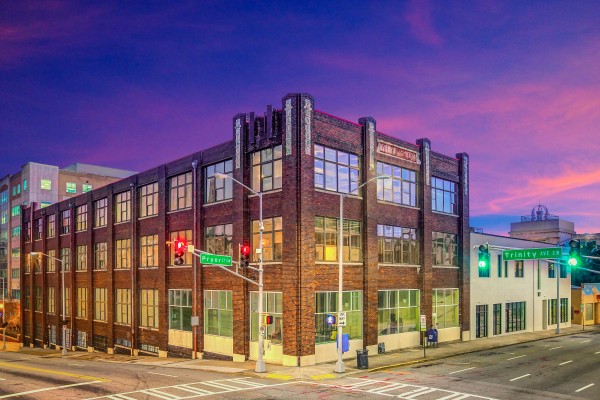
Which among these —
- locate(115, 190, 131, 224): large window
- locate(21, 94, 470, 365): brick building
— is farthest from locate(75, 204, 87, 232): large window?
locate(115, 190, 131, 224): large window

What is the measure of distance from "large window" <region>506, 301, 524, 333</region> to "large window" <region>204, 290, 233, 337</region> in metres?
29.4

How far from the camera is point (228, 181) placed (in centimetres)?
3791

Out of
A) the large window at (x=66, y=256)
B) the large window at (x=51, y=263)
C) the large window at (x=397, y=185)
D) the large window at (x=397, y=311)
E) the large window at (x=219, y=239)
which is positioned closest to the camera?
the large window at (x=219, y=239)

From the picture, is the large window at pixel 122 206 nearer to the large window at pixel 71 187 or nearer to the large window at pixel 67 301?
the large window at pixel 67 301

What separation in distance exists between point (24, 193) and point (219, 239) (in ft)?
222

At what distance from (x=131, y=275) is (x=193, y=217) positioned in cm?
1165

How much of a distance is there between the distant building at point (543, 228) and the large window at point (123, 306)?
76179 millimetres

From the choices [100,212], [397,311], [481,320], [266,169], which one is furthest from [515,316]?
[100,212]

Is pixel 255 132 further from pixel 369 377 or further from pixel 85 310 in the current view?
pixel 85 310

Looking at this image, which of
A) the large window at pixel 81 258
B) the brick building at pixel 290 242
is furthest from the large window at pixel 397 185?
the large window at pixel 81 258

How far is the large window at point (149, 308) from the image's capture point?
44875 millimetres

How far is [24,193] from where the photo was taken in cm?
9162

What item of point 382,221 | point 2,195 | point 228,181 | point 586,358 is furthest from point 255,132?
point 2,195

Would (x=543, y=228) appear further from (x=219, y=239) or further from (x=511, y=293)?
(x=219, y=239)
